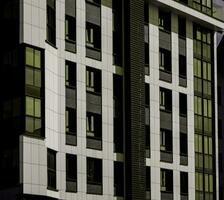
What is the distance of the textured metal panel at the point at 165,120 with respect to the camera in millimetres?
52906

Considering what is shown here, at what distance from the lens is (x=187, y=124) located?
55438 millimetres

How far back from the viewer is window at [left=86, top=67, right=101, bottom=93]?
47.1 metres

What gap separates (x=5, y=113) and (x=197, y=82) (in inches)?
744

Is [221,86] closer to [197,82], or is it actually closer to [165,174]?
[197,82]

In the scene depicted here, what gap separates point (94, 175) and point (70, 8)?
977cm

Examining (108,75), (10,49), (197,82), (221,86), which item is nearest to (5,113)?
(10,49)

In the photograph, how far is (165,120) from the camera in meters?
53.2

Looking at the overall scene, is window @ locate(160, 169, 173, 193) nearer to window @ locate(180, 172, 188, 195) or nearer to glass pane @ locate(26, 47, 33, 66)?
window @ locate(180, 172, 188, 195)

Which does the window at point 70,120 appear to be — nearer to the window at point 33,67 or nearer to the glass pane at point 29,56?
the window at point 33,67

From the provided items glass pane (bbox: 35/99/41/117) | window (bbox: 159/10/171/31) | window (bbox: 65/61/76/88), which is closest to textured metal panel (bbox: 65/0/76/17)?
window (bbox: 65/61/76/88)

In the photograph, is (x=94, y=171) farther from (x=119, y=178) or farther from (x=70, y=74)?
(x=70, y=74)

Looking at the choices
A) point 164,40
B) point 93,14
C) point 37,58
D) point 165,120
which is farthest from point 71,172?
point 164,40

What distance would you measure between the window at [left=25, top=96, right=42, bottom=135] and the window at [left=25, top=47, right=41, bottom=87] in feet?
2.95

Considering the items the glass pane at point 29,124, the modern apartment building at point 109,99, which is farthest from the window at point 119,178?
the glass pane at point 29,124
